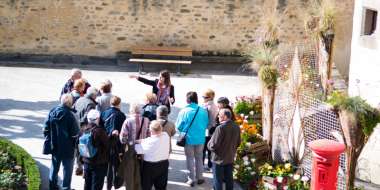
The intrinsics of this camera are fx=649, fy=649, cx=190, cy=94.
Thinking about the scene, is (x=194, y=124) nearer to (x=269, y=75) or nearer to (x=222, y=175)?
(x=222, y=175)

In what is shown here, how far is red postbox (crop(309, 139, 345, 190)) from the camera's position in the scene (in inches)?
289

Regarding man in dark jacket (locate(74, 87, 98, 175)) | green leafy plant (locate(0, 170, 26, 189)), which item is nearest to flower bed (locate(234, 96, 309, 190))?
man in dark jacket (locate(74, 87, 98, 175))

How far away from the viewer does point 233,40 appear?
55.5 ft

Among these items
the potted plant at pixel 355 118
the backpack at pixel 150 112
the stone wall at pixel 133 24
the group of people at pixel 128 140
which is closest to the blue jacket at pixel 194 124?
the group of people at pixel 128 140

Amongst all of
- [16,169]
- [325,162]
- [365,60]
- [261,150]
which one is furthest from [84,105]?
[365,60]

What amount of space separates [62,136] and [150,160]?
4.23 ft

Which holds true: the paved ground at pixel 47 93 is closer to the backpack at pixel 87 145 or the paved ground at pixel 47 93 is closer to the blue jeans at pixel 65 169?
the blue jeans at pixel 65 169

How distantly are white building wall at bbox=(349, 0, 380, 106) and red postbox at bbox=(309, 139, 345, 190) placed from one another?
2.41 meters

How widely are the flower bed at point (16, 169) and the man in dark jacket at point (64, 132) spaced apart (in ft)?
1.39

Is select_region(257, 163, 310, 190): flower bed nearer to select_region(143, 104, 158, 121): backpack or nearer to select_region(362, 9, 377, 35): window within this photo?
select_region(143, 104, 158, 121): backpack

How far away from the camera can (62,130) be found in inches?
344

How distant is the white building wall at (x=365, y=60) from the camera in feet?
31.8

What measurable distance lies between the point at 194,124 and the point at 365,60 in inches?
113

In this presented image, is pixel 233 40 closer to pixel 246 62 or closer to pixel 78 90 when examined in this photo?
pixel 246 62
